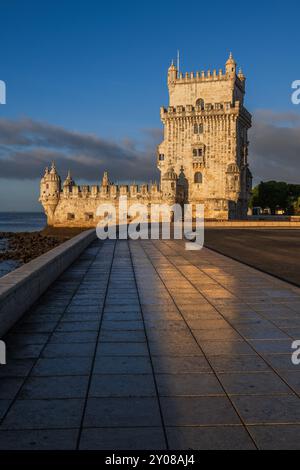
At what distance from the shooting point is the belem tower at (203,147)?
5678cm

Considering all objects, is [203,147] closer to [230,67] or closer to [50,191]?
[230,67]

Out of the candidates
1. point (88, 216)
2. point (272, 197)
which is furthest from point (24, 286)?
point (272, 197)

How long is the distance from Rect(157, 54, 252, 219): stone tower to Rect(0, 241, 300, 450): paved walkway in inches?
1888

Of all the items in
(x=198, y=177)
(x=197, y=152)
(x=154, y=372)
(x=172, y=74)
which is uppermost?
(x=172, y=74)

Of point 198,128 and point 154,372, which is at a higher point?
point 198,128

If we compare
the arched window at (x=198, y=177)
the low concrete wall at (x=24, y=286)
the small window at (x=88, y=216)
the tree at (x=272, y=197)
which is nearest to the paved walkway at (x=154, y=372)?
the low concrete wall at (x=24, y=286)

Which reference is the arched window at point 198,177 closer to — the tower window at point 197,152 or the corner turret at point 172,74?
the tower window at point 197,152

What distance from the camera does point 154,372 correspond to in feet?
17.4

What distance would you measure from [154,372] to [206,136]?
55067 millimetres

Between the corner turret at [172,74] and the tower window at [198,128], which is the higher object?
the corner turret at [172,74]

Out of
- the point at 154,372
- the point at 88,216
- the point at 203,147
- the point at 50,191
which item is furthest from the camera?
the point at 50,191

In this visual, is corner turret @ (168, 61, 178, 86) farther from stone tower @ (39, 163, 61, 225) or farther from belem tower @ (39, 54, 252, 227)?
stone tower @ (39, 163, 61, 225)

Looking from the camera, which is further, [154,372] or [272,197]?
[272,197]

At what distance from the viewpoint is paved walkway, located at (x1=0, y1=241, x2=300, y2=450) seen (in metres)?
3.86
